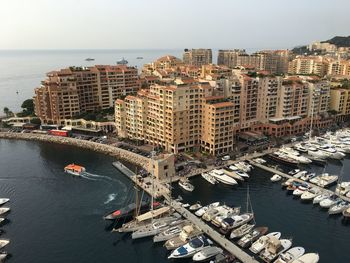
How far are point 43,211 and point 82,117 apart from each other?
60428 mm

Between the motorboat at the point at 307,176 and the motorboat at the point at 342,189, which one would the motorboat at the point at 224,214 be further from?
the motorboat at the point at 342,189

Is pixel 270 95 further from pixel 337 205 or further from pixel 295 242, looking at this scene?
pixel 295 242

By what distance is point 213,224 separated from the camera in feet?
196

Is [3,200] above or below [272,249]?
above

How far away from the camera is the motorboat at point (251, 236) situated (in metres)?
53.2

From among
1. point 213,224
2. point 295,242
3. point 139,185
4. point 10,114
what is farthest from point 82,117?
point 295,242

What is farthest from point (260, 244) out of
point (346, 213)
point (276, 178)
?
point (276, 178)

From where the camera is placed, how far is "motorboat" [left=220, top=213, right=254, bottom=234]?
5741cm

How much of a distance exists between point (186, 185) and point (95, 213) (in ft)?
70.4

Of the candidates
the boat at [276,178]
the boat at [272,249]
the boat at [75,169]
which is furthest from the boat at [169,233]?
the boat at [75,169]

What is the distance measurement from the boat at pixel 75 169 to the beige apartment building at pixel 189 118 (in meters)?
24.5

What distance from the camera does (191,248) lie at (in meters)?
51.7

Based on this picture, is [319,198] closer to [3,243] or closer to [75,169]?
[75,169]

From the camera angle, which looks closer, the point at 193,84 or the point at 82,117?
the point at 193,84
